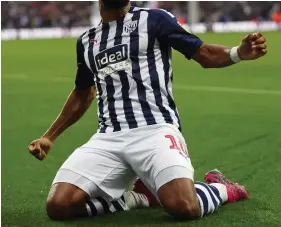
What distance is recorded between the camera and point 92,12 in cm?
3550

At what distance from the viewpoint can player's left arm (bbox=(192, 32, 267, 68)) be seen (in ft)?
14.0

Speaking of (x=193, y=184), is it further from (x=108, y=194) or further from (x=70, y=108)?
(x=70, y=108)

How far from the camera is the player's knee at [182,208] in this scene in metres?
4.42

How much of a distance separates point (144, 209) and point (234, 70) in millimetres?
9236

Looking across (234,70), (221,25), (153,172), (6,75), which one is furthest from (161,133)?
(221,25)

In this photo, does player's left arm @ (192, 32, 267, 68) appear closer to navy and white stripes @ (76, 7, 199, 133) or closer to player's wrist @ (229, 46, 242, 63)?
player's wrist @ (229, 46, 242, 63)

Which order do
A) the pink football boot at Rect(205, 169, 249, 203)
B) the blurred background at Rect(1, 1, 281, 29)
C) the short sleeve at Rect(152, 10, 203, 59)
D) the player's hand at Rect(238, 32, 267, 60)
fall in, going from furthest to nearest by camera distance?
1. the blurred background at Rect(1, 1, 281, 29)
2. the pink football boot at Rect(205, 169, 249, 203)
3. the short sleeve at Rect(152, 10, 203, 59)
4. the player's hand at Rect(238, 32, 267, 60)

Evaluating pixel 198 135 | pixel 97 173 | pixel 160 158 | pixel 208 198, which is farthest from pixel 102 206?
pixel 198 135

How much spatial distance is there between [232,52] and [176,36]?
1.27ft

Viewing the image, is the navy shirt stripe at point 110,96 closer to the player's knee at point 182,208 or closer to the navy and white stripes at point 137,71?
the navy and white stripes at point 137,71

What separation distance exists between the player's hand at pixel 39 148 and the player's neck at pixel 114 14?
880 mm

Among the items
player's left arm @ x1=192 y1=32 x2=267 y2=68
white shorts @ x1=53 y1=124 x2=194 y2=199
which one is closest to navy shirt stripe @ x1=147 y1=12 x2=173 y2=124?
white shorts @ x1=53 y1=124 x2=194 y2=199

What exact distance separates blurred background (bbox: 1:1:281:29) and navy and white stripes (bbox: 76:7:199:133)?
85.5 ft

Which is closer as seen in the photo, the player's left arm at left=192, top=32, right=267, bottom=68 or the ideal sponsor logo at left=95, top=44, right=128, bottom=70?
the player's left arm at left=192, top=32, right=267, bottom=68
